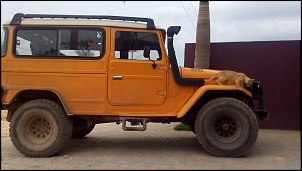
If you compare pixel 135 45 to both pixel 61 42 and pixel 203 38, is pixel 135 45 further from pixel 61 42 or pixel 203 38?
pixel 203 38

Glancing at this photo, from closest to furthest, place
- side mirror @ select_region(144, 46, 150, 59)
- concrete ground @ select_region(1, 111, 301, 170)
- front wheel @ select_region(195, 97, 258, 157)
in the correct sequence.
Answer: concrete ground @ select_region(1, 111, 301, 170) → front wheel @ select_region(195, 97, 258, 157) → side mirror @ select_region(144, 46, 150, 59)

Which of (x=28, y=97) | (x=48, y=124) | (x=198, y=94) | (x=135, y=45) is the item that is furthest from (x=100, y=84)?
(x=198, y=94)

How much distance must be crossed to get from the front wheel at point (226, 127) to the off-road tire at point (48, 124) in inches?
98.5

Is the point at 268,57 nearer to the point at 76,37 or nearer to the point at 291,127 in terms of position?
the point at 291,127

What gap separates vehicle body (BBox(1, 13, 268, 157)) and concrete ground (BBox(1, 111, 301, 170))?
1.08 ft

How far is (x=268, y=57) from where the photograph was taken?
30.9ft

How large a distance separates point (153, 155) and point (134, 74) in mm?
1562

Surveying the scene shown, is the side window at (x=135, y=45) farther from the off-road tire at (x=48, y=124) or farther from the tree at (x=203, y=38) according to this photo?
the tree at (x=203, y=38)

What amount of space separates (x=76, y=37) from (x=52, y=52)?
52 centimetres

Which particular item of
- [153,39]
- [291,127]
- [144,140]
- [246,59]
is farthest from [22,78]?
[291,127]

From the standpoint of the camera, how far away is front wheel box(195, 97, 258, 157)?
671cm

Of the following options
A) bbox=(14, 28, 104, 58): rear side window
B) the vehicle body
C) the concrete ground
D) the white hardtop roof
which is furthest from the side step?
the white hardtop roof

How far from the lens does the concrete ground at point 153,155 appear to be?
609 centimetres

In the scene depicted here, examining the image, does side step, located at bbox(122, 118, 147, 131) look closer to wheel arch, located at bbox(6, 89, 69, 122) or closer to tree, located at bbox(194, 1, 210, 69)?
wheel arch, located at bbox(6, 89, 69, 122)
